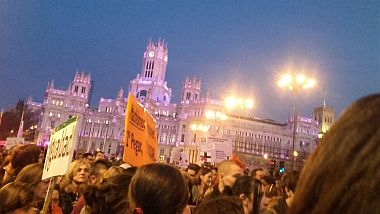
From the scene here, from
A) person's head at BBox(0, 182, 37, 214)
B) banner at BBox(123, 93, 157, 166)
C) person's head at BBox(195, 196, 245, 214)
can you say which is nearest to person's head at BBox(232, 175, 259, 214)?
banner at BBox(123, 93, 157, 166)

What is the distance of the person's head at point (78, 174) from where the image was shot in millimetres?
5691

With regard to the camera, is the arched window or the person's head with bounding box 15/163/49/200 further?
the arched window

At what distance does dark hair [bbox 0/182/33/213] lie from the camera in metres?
3.55

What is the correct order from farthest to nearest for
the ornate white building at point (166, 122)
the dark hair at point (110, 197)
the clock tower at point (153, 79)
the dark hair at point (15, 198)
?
the clock tower at point (153, 79) < the ornate white building at point (166, 122) < the dark hair at point (15, 198) < the dark hair at point (110, 197)

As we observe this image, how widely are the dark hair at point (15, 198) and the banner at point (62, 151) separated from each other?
0.57 meters

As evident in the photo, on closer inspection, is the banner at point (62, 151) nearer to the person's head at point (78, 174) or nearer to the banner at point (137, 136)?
the person's head at point (78, 174)

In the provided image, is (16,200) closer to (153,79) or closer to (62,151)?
(62,151)

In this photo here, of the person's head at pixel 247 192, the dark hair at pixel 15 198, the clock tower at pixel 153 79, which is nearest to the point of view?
the dark hair at pixel 15 198

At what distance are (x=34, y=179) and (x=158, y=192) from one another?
9.19 ft

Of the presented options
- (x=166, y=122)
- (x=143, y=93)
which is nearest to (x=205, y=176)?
(x=166, y=122)

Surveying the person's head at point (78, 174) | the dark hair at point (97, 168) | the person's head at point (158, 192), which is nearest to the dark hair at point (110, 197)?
the person's head at point (158, 192)

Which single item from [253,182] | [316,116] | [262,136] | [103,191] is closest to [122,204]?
[103,191]

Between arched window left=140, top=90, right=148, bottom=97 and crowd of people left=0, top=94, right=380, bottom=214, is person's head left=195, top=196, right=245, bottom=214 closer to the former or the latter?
crowd of people left=0, top=94, right=380, bottom=214

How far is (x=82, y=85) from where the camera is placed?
98125 mm
